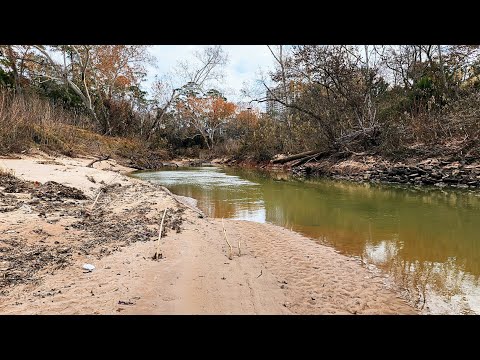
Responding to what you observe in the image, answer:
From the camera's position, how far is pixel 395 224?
6.80 meters

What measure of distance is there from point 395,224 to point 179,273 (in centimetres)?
503

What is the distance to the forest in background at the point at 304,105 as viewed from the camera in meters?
13.4

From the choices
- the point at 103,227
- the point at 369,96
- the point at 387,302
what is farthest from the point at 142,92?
the point at 387,302

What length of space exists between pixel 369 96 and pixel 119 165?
1574cm

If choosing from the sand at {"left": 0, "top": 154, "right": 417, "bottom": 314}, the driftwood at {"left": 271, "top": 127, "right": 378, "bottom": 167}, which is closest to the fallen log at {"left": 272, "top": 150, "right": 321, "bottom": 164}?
the driftwood at {"left": 271, "top": 127, "right": 378, "bottom": 167}

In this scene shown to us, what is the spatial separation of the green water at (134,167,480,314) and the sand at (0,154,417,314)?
1.50 feet

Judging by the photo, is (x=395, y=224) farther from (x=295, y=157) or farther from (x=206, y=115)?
(x=206, y=115)

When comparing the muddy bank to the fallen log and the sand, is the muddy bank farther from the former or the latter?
the sand

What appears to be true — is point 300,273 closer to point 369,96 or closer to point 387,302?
point 387,302

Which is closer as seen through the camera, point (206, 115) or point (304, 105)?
point (304, 105)

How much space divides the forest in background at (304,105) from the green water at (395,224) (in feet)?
14.1

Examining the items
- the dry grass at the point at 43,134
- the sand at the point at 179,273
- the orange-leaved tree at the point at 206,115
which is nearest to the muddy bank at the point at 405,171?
the sand at the point at 179,273

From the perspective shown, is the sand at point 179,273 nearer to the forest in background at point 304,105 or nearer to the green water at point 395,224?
the green water at point 395,224

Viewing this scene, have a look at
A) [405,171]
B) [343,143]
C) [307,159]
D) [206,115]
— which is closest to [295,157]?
[307,159]
